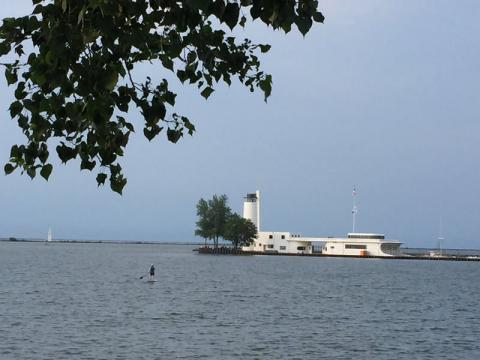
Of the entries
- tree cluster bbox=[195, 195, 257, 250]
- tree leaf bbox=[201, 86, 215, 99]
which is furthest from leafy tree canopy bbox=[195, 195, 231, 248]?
tree leaf bbox=[201, 86, 215, 99]

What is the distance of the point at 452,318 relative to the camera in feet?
151

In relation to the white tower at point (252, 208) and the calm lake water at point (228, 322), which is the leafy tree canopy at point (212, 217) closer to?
the white tower at point (252, 208)

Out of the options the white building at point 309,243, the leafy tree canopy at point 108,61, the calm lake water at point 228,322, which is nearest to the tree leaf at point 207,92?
the leafy tree canopy at point 108,61

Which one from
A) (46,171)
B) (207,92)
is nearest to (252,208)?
(207,92)

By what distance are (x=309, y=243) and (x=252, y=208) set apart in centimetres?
1699

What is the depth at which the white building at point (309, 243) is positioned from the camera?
151625mm

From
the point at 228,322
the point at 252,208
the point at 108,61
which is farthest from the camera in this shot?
the point at 252,208

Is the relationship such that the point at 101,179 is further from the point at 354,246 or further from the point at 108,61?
the point at 354,246

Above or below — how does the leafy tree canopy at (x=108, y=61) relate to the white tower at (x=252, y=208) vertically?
below

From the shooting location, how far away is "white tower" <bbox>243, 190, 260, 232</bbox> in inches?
6127

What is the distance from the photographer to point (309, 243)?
162 m

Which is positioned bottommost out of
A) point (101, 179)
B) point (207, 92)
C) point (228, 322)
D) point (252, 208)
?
point (228, 322)

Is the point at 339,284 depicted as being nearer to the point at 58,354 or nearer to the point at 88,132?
the point at 58,354

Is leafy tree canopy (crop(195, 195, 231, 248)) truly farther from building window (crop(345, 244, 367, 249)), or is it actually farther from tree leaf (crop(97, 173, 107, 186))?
tree leaf (crop(97, 173, 107, 186))
